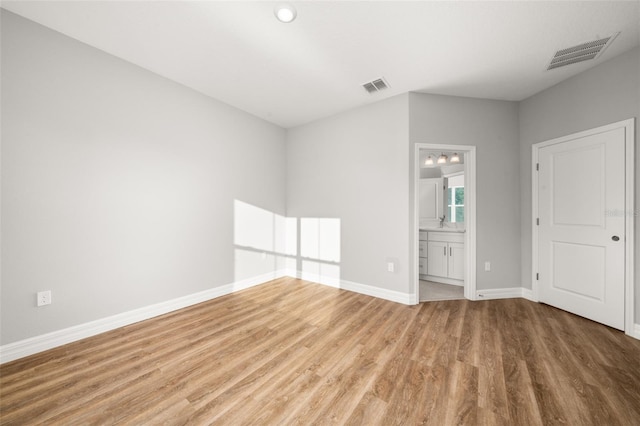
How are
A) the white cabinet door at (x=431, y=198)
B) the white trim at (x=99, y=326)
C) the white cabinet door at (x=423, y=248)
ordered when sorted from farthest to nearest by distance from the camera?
the white cabinet door at (x=431, y=198) < the white cabinet door at (x=423, y=248) < the white trim at (x=99, y=326)

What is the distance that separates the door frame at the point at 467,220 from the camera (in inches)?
126

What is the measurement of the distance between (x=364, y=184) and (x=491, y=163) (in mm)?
1769

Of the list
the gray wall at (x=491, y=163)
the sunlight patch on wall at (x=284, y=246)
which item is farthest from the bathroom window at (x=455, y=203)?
the sunlight patch on wall at (x=284, y=246)

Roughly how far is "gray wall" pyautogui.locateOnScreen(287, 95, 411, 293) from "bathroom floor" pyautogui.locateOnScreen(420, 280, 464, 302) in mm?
518

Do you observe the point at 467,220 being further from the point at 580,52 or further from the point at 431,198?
the point at 580,52

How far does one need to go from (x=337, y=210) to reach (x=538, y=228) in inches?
108

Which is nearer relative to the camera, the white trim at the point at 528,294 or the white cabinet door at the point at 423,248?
the white trim at the point at 528,294


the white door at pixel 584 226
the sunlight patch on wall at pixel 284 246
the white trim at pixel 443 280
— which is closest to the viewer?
the white door at pixel 584 226

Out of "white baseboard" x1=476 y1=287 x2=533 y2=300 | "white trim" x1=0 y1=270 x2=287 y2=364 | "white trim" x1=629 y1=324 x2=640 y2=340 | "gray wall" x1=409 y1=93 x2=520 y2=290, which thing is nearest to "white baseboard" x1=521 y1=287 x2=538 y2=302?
"white baseboard" x1=476 y1=287 x2=533 y2=300

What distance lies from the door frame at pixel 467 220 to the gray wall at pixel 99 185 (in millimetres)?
2640

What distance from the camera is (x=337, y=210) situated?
12.9 ft

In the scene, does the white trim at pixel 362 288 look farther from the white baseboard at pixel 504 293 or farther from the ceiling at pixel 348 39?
the ceiling at pixel 348 39

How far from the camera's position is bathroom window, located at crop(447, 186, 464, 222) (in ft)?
15.4

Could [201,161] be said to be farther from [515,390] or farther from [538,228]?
[538,228]
